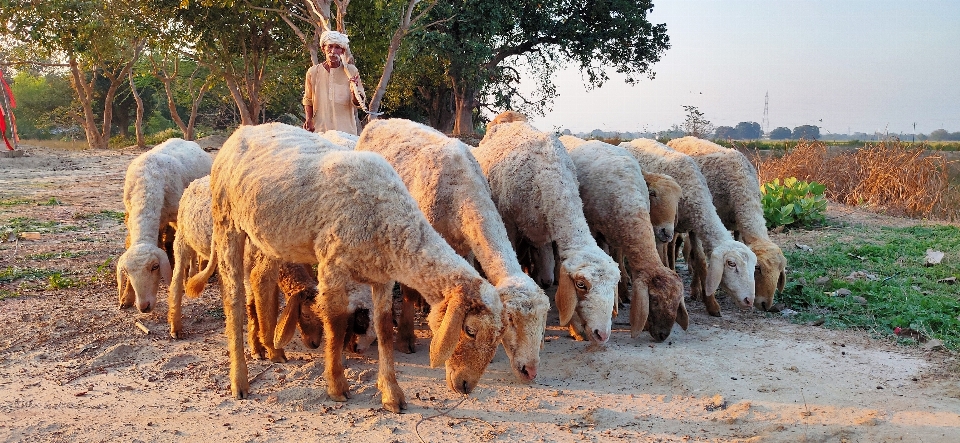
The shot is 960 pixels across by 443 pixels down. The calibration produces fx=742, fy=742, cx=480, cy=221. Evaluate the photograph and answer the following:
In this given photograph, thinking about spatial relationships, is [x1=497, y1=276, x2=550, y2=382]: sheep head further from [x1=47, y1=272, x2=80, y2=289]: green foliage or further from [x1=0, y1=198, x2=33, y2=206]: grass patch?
[x1=0, y1=198, x2=33, y2=206]: grass patch

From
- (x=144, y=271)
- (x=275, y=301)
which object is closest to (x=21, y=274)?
(x=144, y=271)

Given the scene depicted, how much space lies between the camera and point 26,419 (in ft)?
13.9

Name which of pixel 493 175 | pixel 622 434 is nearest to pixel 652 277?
pixel 493 175

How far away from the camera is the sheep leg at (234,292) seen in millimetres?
4801

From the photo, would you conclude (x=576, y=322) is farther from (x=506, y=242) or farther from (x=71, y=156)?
(x=71, y=156)

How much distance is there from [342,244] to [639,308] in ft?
8.17

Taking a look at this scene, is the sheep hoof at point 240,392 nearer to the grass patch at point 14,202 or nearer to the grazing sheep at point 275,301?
the grazing sheep at point 275,301

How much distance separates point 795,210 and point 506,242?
727cm

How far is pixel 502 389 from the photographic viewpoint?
4820mm

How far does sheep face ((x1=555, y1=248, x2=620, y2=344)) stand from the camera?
5.01 metres

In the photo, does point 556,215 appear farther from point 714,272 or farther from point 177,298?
point 177,298

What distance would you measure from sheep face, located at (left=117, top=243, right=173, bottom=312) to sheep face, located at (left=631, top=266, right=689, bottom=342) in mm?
3943

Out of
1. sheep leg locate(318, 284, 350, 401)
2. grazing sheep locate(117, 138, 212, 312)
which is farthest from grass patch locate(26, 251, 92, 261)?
sheep leg locate(318, 284, 350, 401)

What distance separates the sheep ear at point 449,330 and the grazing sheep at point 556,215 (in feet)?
4.35
